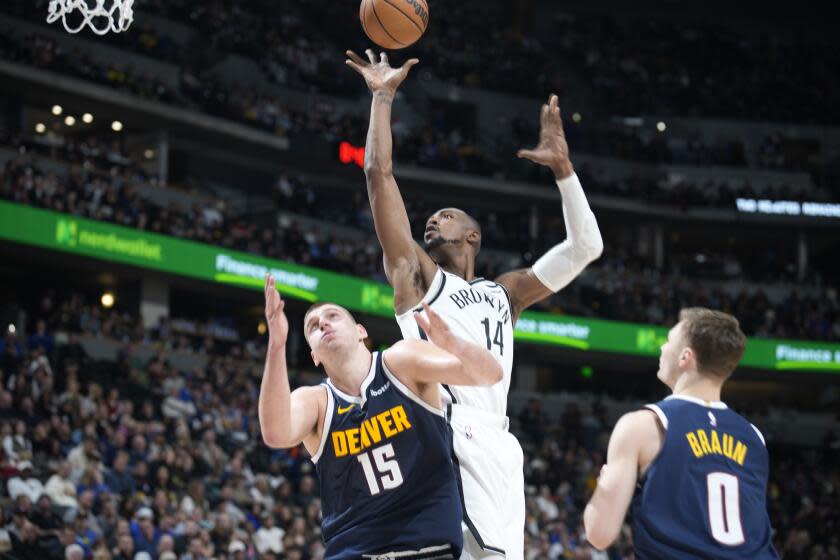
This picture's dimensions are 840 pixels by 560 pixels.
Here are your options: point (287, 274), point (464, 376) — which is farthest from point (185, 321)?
point (464, 376)

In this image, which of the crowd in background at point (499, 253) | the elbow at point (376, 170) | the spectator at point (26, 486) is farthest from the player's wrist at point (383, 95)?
the crowd in background at point (499, 253)

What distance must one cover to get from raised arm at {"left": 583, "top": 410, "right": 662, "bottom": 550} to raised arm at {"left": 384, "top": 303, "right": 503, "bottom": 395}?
512 mm

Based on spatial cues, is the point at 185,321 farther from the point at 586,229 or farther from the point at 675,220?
the point at 586,229

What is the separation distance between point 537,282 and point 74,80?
21200mm

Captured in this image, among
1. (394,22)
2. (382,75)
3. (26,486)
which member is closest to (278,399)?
(382,75)

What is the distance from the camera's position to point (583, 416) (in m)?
29.6

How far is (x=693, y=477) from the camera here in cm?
411

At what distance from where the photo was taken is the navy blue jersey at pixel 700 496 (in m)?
4.05

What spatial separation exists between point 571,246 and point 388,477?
211 centimetres

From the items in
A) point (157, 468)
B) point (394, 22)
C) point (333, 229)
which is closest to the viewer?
point (394, 22)

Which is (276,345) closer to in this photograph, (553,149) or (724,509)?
(724,509)

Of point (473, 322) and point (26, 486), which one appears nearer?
point (473, 322)

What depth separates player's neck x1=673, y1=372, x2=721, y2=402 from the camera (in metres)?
4.33

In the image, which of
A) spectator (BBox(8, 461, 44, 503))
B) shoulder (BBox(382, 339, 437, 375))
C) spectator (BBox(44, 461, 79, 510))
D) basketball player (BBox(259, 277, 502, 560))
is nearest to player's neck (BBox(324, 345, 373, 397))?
basketball player (BBox(259, 277, 502, 560))
